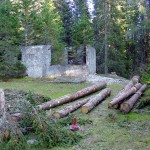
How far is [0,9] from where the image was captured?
65.5ft

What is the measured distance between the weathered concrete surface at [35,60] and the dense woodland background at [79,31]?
82cm

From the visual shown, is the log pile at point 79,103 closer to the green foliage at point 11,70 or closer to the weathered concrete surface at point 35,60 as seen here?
the green foliage at point 11,70

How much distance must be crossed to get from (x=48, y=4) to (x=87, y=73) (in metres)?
7.50

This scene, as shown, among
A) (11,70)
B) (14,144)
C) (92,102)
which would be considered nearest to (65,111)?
(92,102)

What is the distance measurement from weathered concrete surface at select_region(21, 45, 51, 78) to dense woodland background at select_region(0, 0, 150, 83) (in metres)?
0.82

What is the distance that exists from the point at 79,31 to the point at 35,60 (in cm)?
720

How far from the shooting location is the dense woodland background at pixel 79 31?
765 inches

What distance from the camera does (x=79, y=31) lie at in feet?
86.0

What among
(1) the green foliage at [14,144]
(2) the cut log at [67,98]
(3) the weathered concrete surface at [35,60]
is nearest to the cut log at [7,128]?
(1) the green foliage at [14,144]

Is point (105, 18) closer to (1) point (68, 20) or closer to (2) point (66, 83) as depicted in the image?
(1) point (68, 20)

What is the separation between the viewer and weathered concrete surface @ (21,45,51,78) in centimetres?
2048

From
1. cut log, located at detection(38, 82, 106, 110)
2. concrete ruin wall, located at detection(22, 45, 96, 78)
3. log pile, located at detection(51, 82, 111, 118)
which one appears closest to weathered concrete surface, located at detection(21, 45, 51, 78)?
concrete ruin wall, located at detection(22, 45, 96, 78)

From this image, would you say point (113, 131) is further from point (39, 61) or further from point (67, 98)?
point (39, 61)

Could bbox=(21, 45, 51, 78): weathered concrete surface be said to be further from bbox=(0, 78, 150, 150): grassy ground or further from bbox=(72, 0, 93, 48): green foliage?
bbox=(0, 78, 150, 150): grassy ground
